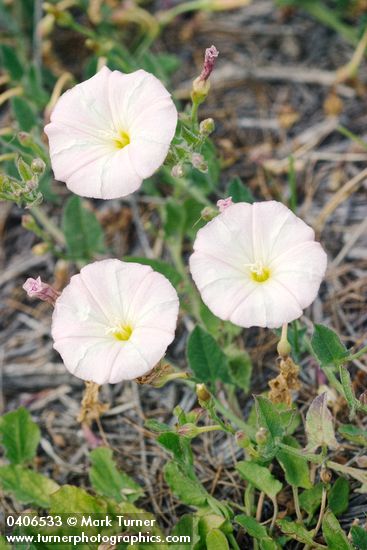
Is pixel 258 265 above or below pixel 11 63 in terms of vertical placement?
above

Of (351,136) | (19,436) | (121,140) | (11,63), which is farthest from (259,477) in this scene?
(11,63)

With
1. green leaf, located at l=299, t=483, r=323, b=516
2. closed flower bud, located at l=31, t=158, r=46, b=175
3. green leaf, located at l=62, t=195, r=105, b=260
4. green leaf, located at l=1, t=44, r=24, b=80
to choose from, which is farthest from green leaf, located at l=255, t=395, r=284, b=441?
green leaf, located at l=1, t=44, r=24, b=80

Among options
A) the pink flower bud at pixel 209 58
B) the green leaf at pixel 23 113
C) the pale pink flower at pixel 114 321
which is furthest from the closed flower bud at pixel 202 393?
the green leaf at pixel 23 113

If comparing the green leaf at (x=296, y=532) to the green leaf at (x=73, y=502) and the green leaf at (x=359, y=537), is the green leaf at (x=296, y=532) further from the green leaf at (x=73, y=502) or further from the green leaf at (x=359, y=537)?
the green leaf at (x=73, y=502)

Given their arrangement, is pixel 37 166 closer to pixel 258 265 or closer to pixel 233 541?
pixel 258 265

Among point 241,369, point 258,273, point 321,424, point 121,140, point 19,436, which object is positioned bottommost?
point 19,436

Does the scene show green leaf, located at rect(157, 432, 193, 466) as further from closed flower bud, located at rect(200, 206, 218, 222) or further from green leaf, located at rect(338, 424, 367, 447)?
closed flower bud, located at rect(200, 206, 218, 222)
